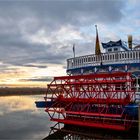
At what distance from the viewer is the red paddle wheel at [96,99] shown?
49.2ft

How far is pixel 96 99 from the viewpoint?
16.2 meters

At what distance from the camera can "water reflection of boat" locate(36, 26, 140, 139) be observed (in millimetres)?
14898

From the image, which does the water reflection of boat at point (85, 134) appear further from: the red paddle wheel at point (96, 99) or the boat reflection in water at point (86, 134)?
the red paddle wheel at point (96, 99)

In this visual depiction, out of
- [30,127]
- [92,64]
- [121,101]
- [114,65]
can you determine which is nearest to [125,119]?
[121,101]

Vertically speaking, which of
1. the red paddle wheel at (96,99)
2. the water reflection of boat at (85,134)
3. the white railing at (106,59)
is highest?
the white railing at (106,59)

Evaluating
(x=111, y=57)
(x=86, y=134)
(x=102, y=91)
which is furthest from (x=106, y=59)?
(x=86, y=134)

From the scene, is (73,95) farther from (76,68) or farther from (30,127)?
(30,127)

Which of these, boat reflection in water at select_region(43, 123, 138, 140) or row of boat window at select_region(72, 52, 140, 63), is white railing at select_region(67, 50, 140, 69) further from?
boat reflection in water at select_region(43, 123, 138, 140)

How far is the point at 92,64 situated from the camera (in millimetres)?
18406

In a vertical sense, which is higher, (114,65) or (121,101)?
(114,65)

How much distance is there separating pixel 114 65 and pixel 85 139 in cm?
443

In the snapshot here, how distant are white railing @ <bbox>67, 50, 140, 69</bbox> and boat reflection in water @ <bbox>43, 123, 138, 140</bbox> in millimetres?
3628

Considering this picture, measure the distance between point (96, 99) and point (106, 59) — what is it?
265cm

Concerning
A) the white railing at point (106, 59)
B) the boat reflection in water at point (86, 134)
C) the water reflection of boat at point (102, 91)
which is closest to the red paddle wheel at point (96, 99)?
the water reflection of boat at point (102, 91)
